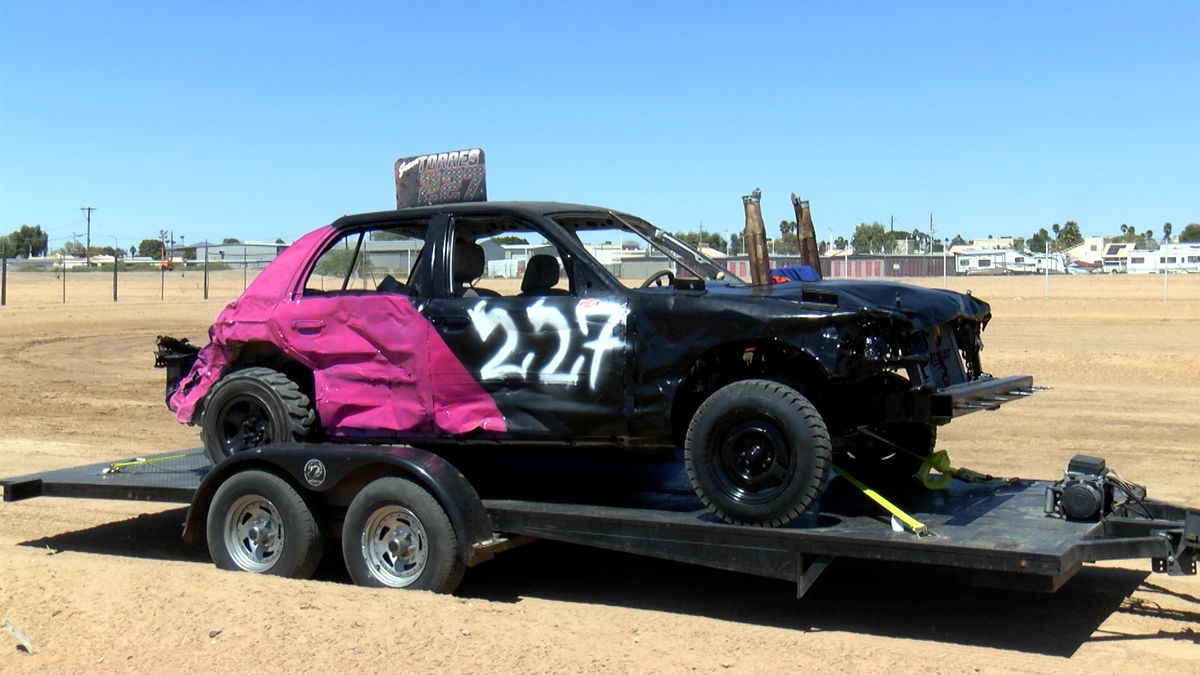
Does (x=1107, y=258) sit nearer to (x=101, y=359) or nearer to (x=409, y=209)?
(x=101, y=359)

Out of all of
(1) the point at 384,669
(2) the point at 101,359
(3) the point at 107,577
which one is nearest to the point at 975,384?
(1) the point at 384,669

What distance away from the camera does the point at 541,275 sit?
705 centimetres

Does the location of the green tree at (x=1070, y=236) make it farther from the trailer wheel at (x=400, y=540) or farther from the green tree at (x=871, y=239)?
the trailer wheel at (x=400, y=540)

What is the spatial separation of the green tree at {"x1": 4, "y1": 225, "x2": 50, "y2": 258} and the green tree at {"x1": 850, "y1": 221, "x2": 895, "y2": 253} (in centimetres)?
7000

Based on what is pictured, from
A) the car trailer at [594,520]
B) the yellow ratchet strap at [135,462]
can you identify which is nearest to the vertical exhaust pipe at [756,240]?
the car trailer at [594,520]

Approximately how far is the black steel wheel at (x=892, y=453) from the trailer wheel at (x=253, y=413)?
10.8 ft

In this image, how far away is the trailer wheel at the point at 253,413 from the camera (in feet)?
24.3

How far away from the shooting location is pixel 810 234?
8336 mm

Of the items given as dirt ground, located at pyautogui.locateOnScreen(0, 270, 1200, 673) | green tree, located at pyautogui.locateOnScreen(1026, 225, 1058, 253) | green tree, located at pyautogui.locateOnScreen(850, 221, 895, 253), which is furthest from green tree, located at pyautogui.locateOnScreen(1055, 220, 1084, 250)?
dirt ground, located at pyautogui.locateOnScreen(0, 270, 1200, 673)

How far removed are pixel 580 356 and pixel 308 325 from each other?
6.20ft

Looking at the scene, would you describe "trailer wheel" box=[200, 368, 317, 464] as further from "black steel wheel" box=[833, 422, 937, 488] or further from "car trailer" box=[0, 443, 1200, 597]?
"black steel wheel" box=[833, 422, 937, 488]

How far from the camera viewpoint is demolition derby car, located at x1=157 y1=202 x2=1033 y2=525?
598 cm

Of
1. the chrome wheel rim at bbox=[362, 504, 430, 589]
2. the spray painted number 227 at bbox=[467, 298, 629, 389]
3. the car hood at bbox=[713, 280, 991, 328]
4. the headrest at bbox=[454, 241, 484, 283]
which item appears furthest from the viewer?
the headrest at bbox=[454, 241, 484, 283]

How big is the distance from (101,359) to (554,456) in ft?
56.7
